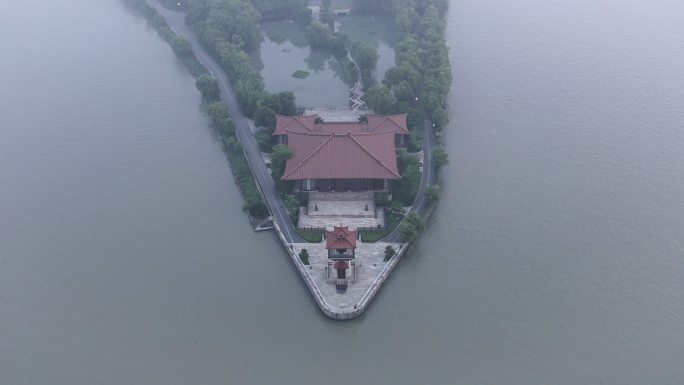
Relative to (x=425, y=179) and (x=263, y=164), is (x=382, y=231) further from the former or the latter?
(x=263, y=164)

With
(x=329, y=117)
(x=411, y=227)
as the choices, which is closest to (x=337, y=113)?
(x=329, y=117)

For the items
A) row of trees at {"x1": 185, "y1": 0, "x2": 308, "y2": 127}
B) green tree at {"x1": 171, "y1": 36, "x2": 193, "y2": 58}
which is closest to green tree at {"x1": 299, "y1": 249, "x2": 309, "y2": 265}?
row of trees at {"x1": 185, "y1": 0, "x2": 308, "y2": 127}

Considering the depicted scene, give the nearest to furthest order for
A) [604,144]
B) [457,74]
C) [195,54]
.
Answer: [604,144] < [457,74] < [195,54]

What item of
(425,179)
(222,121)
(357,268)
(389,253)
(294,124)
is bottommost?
(357,268)

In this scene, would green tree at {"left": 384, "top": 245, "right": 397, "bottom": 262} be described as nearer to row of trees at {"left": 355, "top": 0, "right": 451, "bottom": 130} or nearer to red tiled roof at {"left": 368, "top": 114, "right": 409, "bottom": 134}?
red tiled roof at {"left": 368, "top": 114, "right": 409, "bottom": 134}

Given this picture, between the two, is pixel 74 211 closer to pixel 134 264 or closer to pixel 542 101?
pixel 134 264

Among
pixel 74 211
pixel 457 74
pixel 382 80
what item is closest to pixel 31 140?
pixel 74 211

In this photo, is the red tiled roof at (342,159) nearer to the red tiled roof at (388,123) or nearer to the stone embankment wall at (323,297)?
the red tiled roof at (388,123)
